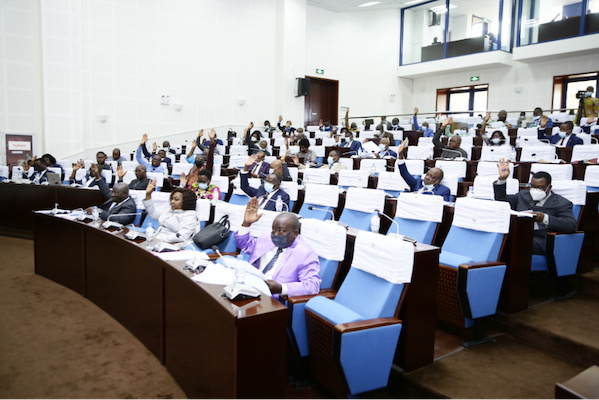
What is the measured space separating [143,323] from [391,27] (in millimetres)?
15305

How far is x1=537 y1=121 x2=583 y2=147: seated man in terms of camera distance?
6582mm

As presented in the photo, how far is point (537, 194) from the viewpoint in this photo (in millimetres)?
3428

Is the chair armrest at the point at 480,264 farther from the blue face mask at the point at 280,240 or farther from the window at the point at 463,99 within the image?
the window at the point at 463,99

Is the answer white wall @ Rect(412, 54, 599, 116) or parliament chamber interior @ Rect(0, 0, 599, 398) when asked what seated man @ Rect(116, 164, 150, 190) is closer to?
parliament chamber interior @ Rect(0, 0, 599, 398)

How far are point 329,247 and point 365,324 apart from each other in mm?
686

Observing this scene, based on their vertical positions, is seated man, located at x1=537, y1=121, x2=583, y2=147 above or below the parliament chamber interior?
above

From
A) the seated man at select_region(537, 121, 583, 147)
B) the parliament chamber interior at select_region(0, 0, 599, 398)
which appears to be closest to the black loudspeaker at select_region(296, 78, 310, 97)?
the parliament chamber interior at select_region(0, 0, 599, 398)

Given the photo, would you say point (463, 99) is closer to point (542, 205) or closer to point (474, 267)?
point (542, 205)

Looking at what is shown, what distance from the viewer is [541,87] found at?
12930 millimetres

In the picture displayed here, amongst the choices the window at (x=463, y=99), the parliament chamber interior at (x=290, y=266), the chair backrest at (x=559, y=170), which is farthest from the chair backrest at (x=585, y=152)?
the window at (x=463, y=99)

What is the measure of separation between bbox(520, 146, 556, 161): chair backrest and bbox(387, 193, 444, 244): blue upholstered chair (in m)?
3.48

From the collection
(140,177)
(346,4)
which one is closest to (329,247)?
(140,177)

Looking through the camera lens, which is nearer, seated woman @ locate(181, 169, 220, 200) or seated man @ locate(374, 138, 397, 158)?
seated woman @ locate(181, 169, 220, 200)

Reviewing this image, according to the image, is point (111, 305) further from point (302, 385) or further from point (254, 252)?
point (302, 385)
